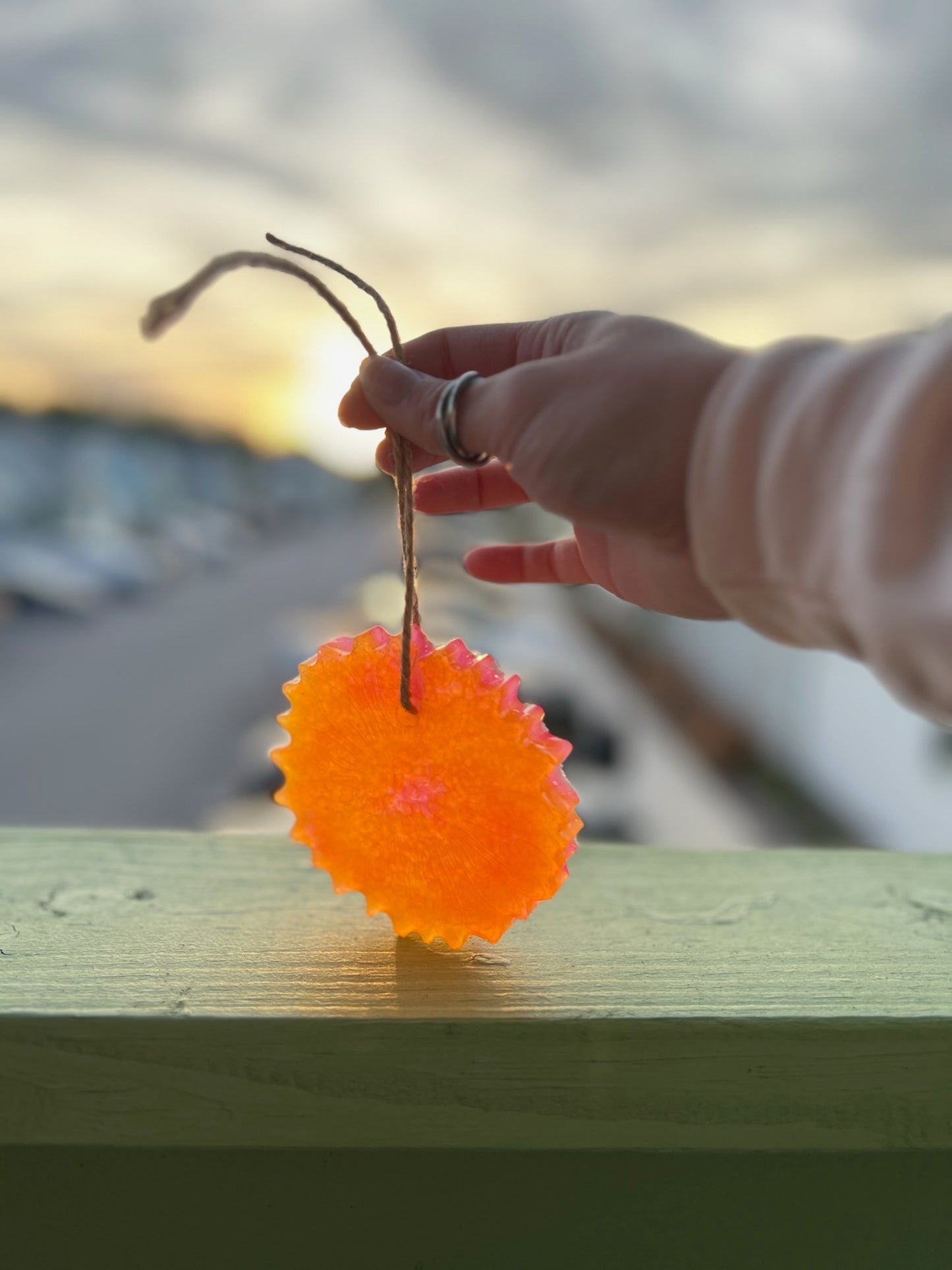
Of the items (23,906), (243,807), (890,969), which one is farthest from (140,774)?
(890,969)

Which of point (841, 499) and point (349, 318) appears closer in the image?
point (841, 499)

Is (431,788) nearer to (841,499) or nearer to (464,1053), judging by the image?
(464,1053)

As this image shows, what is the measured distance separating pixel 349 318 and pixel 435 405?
68 millimetres

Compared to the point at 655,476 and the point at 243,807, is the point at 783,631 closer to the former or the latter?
the point at 655,476

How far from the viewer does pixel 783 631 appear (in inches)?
13.9

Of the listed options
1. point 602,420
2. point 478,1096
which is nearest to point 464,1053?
point 478,1096

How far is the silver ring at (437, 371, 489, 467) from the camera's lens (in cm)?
39

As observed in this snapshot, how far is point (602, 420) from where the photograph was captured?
342 millimetres

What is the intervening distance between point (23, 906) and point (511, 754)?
279mm

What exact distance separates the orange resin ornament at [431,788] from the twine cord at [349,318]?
0.02 meters

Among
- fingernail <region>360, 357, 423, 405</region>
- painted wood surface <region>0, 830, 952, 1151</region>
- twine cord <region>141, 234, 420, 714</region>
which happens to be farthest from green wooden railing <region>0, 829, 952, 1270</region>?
fingernail <region>360, 357, 423, 405</region>

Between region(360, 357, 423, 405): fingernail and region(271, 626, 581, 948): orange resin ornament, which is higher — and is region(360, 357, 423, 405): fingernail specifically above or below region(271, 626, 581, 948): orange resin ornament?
above

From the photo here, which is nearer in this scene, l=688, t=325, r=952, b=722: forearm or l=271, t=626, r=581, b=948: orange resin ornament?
l=688, t=325, r=952, b=722: forearm

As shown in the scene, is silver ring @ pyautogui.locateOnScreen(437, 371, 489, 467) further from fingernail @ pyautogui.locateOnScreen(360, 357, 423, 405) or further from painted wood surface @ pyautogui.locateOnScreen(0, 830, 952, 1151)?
painted wood surface @ pyautogui.locateOnScreen(0, 830, 952, 1151)
